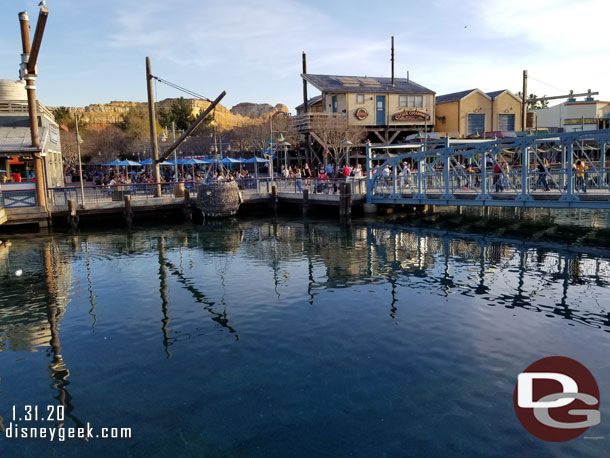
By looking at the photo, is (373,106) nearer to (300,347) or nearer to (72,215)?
Answer: (72,215)

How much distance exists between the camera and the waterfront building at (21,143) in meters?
28.8

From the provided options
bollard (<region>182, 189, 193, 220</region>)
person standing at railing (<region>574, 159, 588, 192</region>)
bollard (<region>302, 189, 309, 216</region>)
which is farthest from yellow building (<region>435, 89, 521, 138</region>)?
bollard (<region>182, 189, 193, 220</region>)

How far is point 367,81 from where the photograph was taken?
5406 centimetres

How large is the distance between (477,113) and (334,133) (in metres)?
16.8

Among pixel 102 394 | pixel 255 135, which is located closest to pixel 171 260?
pixel 102 394

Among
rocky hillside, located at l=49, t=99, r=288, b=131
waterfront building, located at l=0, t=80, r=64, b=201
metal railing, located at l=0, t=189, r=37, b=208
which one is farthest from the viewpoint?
rocky hillside, located at l=49, t=99, r=288, b=131

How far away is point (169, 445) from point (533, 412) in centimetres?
569

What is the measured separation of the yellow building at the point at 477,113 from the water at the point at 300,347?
116ft

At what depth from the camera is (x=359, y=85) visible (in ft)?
172

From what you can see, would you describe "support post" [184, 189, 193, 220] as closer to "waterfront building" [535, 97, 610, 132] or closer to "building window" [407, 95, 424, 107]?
"building window" [407, 95, 424, 107]

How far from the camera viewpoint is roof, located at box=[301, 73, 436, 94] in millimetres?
50963

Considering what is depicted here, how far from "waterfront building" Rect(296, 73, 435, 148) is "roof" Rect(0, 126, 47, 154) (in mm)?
24362

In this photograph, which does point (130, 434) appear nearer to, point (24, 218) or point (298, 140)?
point (24, 218)

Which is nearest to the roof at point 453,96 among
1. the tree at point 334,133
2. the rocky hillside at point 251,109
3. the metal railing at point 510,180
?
the tree at point 334,133
